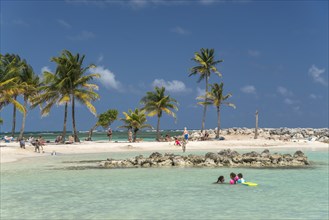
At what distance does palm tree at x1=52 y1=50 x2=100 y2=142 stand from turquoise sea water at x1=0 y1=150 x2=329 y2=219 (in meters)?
26.7

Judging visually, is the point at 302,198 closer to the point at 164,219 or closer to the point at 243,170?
the point at 164,219

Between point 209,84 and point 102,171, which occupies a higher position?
point 209,84

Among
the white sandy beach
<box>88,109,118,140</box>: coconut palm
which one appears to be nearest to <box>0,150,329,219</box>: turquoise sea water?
the white sandy beach

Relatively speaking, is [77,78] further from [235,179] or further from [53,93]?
[235,179]

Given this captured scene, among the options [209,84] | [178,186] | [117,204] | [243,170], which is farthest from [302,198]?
[209,84]

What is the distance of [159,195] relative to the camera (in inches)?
730

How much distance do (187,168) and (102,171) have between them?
622cm

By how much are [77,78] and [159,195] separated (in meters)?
38.9

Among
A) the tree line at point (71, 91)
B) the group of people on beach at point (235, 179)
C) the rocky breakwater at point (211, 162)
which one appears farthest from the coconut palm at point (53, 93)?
the group of people on beach at point (235, 179)

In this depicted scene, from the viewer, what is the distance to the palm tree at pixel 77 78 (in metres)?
53.8

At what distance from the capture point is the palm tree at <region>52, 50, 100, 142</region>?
5378 cm

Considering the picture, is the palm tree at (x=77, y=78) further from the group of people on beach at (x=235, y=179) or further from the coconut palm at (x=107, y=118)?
the group of people on beach at (x=235, y=179)

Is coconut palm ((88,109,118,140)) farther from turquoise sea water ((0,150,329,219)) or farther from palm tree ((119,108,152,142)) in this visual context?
turquoise sea water ((0,150,329,219))

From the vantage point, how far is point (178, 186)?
21312 millimetres
